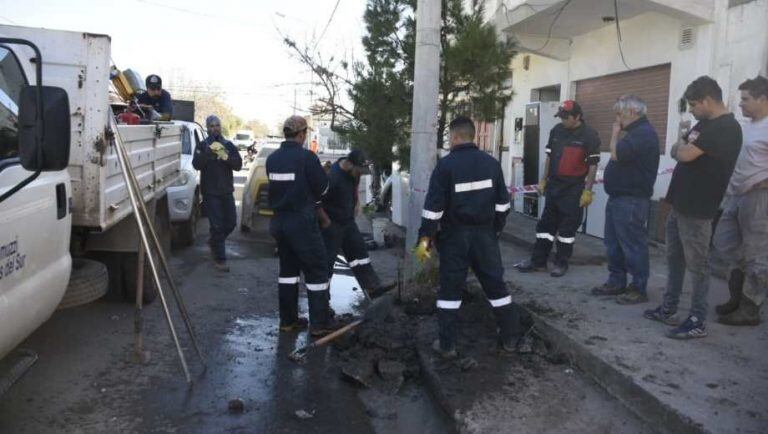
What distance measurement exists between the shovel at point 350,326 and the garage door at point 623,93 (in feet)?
16.3

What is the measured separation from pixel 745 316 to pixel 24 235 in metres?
4.78

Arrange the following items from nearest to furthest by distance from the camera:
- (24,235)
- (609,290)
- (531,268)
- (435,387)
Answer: (24,235) < (435,387) < (609,290) < (531,268)

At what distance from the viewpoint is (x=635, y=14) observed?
9.12 m

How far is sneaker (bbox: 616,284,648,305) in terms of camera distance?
18.2 feet

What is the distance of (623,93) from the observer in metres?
9.90

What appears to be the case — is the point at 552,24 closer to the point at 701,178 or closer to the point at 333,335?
the point at 701,178

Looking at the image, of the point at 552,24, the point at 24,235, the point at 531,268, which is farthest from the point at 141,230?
the point at 552,24

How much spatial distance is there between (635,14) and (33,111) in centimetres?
832

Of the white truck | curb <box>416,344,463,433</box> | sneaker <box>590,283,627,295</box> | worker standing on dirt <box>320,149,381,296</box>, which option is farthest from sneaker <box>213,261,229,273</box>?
sneaker <box>590,283,627,295</box>

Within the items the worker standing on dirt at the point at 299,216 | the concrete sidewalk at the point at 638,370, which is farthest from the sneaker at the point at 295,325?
the concrete sidewalk at the point at 638,370

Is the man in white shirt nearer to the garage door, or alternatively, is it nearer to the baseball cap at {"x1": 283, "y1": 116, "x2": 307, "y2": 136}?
the baseball cap at {"x1": 283, "y1": 116, "x2": 307, "y2": 136}

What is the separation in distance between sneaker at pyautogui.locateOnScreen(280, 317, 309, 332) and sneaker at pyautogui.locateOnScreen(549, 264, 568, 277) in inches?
100

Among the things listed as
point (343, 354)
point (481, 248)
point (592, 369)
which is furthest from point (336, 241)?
point (592, 369)

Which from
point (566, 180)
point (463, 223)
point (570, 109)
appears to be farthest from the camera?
point (566, 180)
